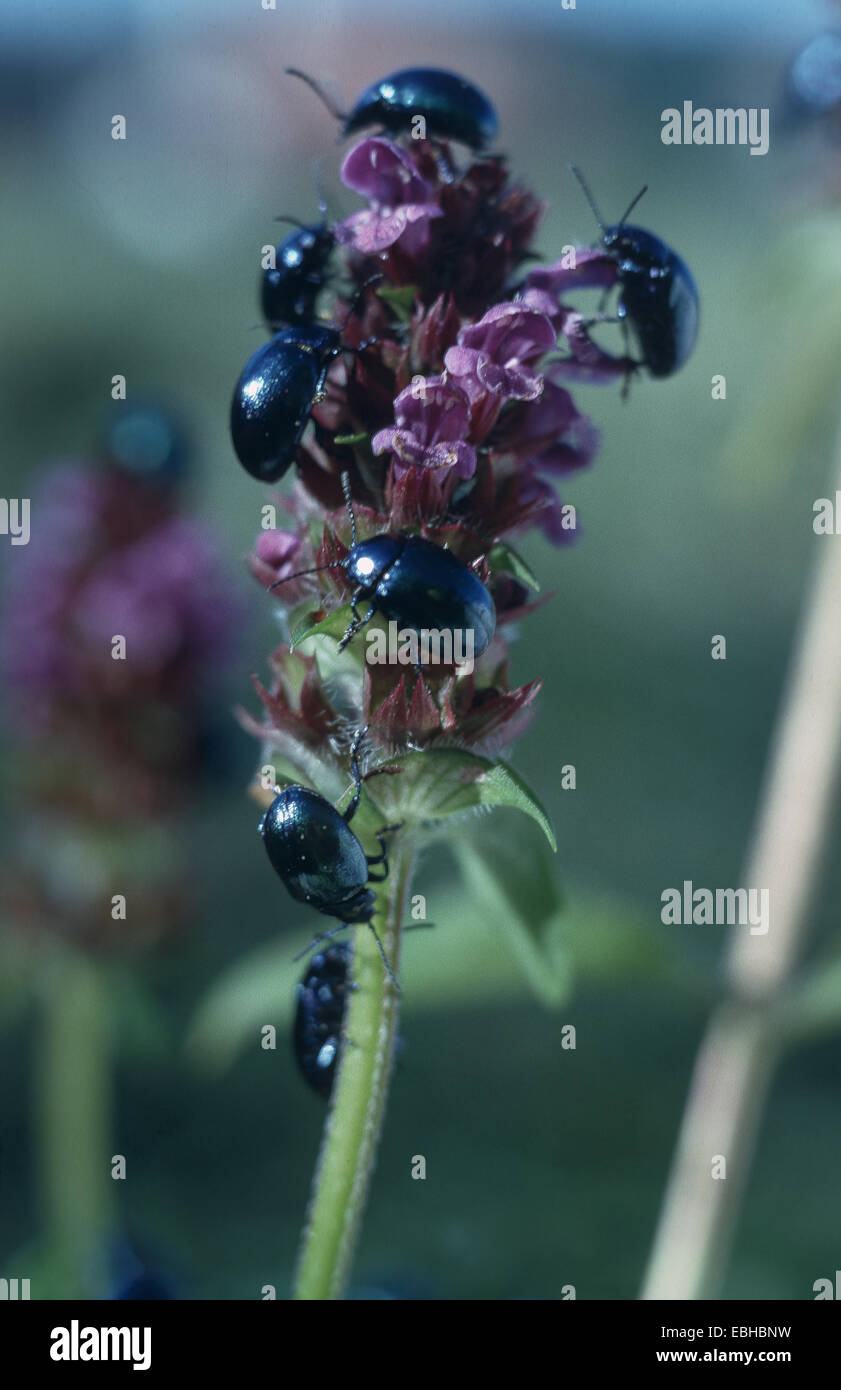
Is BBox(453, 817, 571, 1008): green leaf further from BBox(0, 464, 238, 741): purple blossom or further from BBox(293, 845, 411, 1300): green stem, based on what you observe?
BBox(0, 464, 238, 741): purple blossom

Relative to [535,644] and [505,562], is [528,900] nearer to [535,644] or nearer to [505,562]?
[505,562]

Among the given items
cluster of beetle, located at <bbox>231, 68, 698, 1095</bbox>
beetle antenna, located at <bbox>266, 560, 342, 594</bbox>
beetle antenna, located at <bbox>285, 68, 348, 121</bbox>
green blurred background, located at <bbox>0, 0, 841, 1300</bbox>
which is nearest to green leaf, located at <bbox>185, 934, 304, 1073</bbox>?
green blurred background, located at <bbox>0, 0, 841, 1300</bbox>

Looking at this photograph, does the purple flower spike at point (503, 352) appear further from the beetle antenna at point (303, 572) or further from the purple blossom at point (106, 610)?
the purple blossom at point (106, 610)

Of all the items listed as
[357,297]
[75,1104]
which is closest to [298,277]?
[357,297]

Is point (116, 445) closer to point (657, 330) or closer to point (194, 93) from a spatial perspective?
point (657, 330)

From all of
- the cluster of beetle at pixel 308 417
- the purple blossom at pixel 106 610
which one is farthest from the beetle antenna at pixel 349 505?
the purple blossom at pixel 106 610
